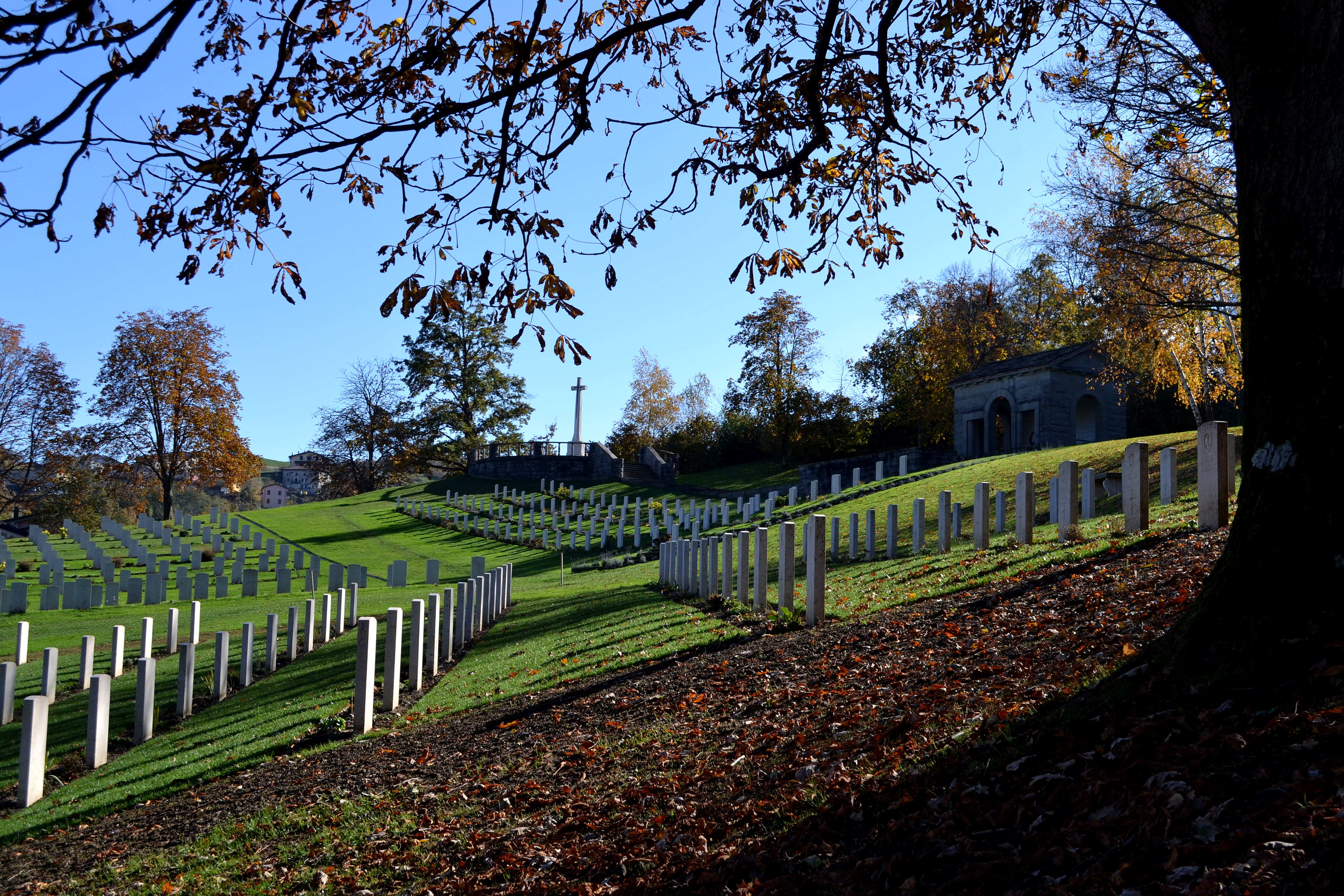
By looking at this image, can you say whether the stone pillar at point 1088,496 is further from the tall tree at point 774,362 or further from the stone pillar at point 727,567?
the tall tree at point 774,362

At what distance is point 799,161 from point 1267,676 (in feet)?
16.2

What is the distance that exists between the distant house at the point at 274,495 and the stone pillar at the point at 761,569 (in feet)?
522

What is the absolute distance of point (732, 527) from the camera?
1123 inches

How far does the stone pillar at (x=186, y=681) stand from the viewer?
963 cm

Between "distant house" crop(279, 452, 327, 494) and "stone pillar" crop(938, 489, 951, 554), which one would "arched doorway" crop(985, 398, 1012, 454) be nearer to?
"stone pillar" crop(938, 489, 951, 554)

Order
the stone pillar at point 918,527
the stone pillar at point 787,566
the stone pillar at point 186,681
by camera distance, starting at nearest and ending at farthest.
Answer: the stone pillar at point 186,681, the stone pillar at point 787,566, the stone pillar at point 918,527

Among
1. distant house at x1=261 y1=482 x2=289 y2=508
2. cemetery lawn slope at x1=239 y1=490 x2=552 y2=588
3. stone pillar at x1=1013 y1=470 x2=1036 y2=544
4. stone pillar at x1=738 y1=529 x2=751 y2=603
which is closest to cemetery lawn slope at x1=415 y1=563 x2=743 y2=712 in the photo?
stone pillar at x1=738 y1=529 x2=751 y2=603

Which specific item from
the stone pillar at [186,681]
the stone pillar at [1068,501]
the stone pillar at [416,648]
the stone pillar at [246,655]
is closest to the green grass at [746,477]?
the stone pillar at [1068,501]

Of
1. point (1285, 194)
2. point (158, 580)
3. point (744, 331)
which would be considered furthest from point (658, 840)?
point (744, 331)

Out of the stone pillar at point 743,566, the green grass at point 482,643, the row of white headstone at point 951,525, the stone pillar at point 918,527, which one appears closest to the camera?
the green grass at point 482,643

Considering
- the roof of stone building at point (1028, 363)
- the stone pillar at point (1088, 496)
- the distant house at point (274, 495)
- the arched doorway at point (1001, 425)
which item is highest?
the roof of stone building at point (1028, 363)

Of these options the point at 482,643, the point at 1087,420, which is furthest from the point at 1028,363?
the point at 482,643

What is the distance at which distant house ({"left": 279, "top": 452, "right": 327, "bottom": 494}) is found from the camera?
71812 millimetres

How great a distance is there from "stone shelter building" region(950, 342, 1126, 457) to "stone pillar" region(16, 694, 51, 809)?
35267mm
